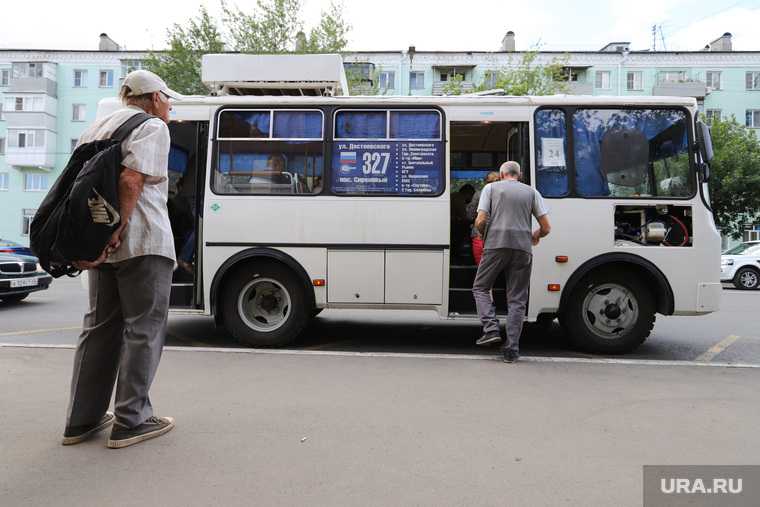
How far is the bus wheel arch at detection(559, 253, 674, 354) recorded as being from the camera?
586 centimetres

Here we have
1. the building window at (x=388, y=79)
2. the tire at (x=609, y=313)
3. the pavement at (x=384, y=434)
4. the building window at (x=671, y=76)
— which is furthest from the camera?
the building window at (x=388, y=79)

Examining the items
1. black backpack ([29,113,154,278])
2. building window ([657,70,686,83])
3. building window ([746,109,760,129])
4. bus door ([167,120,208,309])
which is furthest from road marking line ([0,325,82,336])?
building window ([746,109,760,129])

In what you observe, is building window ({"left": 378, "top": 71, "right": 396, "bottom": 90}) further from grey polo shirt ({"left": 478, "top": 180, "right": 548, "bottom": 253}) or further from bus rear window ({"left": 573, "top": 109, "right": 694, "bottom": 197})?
grey polo shirt ({"left": 478, "top": 180, "right": 548, "bottom": 253})

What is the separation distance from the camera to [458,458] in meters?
3.13

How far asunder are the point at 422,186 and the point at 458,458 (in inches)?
136

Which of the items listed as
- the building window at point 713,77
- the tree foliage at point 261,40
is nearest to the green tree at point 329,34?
the tree foliage at point 261,40

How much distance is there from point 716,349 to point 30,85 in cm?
4548

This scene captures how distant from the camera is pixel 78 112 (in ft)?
135

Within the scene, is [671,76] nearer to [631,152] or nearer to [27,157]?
[631,152]

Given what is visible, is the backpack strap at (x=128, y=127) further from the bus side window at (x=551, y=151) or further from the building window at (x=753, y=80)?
the building window at (x=753, y=80)

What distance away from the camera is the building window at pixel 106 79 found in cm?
4106

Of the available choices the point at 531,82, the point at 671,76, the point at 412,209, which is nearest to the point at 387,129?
the point at 412,209

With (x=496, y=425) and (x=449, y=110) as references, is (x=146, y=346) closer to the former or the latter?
(x=496, y=425)

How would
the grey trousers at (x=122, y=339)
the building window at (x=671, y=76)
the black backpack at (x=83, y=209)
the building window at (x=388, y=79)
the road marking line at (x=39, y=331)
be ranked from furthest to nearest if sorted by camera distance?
the building window at (x=388, y=79) < the building window at (x=671, y=76) < the road marking line at (x=39, y=331) < the grey trousers at (x=122, y=339) < the black backpack at (x=83, y=209)
